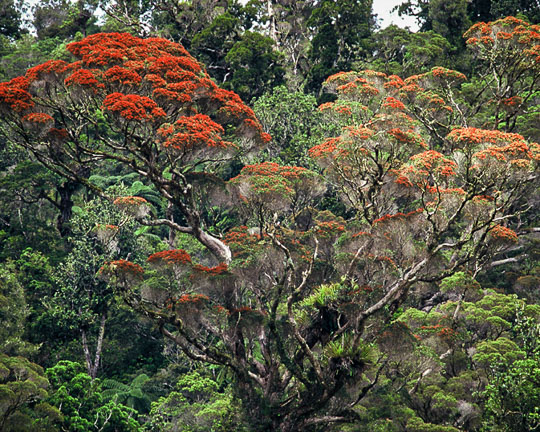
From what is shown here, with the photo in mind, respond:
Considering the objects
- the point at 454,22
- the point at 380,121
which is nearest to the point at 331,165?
the point at 380,121

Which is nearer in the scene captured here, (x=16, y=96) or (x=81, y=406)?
(x=16, y=96)

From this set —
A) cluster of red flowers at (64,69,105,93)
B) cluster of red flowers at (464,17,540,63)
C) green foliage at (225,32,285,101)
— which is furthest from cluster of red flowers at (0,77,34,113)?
green foliage at (225,32,285,101)

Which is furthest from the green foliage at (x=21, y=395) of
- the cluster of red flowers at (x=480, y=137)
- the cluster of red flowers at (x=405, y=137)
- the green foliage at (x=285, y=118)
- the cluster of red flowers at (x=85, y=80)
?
the green foliage at (x=285, y=118)

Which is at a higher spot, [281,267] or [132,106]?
[132,106]

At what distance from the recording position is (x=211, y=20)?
35969 millimetres

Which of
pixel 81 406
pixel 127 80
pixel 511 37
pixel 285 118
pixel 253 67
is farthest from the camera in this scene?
pixel 253 67

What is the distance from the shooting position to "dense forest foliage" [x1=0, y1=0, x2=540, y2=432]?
1463cm

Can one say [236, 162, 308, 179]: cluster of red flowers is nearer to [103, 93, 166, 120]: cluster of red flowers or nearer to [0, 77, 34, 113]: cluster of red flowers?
[103, 93, 166, 120]: cluster of red flowers

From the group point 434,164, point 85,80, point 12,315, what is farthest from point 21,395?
point 434,164

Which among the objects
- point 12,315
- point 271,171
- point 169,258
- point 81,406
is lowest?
point 81,406

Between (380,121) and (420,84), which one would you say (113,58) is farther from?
(420,84)

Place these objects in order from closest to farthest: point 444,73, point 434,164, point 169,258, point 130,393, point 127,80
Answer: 1. point 127,80
2. point 434,164
3. point 169,258
4. point 130,393
5. point 444,73

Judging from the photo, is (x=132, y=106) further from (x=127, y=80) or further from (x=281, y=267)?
(x=281, y=267)

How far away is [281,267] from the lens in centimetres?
1631
